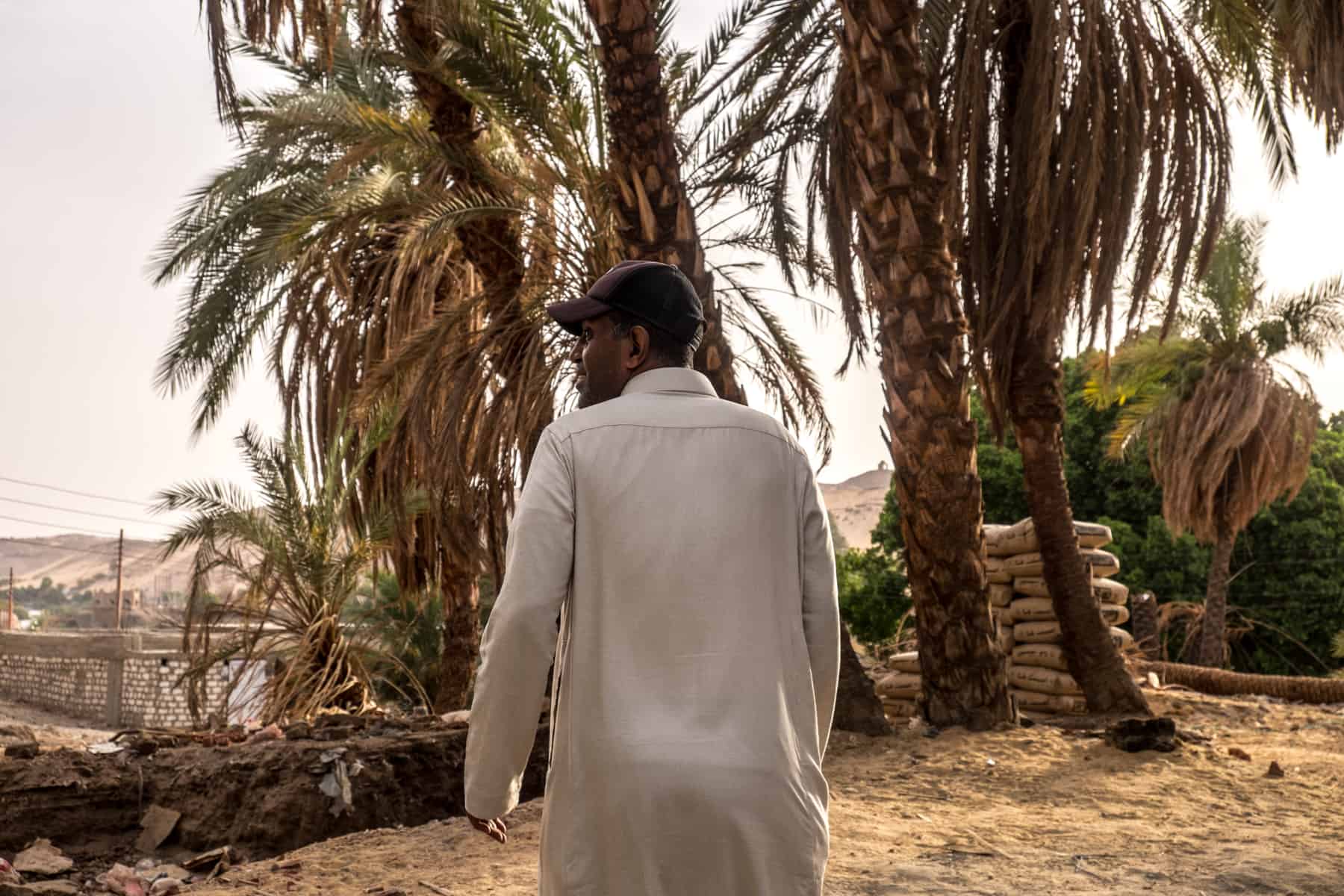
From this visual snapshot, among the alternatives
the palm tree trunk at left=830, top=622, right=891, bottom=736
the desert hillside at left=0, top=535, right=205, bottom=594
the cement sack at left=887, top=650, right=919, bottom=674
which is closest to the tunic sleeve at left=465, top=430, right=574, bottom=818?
the palm tree trunk at left=830, top=622, right=891, bottom=736

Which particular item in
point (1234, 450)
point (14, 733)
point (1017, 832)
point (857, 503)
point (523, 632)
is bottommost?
point (1017, 832)

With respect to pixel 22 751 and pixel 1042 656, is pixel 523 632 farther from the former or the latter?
pixel 1042 656

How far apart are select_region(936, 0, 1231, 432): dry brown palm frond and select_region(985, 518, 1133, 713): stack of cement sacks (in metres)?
1.71

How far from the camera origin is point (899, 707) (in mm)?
12156

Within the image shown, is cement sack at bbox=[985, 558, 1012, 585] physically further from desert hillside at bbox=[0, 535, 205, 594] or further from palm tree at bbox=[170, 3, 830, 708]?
desert hillside at bbox=[0, 535, 205, 594]

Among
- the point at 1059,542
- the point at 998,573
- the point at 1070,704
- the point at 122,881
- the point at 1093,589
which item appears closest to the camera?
the point at 122,881

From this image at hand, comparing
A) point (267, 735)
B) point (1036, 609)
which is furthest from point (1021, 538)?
point (267, 735)

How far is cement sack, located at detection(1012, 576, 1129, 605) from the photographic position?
38.0ft

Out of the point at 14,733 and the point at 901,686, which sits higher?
the point at 901,686

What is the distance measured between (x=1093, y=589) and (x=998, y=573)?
3.12 feet

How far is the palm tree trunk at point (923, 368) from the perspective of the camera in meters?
8.36

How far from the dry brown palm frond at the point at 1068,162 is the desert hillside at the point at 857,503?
109052 mm

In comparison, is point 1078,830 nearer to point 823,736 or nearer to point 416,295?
point 823,736

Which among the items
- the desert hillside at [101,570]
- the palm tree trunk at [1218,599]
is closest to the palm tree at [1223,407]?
the palm tree trunk at [1218,599]
